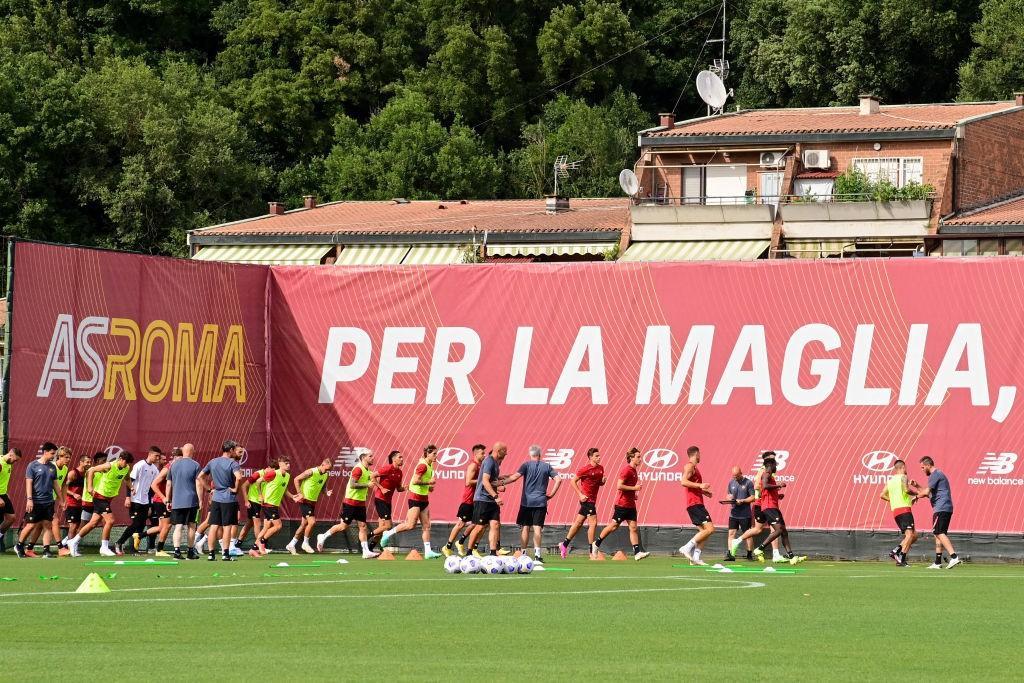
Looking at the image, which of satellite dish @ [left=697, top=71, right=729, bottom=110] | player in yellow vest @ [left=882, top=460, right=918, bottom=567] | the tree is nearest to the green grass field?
player in yellow vest @ [left=882, top=460, right=918, bottom=567]

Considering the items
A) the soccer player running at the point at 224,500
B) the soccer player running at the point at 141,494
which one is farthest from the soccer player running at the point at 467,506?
the soccer player running at the point at 141,494

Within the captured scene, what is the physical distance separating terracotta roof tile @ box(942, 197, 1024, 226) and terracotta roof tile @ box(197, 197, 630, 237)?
10967 mm

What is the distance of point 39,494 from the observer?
27031 mm

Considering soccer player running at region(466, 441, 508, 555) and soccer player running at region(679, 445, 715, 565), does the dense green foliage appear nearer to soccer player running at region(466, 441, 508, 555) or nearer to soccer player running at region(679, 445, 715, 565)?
soccer player running at region(466, 441, 508, 555)

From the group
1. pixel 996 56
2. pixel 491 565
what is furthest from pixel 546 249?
pixel 491 565

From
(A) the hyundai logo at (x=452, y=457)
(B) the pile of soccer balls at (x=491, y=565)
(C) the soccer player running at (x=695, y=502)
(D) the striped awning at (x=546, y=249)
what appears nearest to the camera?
(B) the pile of soccer balls at (x=491, y=565)

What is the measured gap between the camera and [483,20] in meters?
80.4

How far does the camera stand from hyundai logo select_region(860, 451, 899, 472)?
28.3 m

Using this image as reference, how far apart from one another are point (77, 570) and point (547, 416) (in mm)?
10074

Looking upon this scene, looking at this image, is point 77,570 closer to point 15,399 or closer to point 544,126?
point 15,399

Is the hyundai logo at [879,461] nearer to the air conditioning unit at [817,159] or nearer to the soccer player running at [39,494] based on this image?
the soccer player running at [39,494]

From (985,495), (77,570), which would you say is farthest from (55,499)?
(985,495)

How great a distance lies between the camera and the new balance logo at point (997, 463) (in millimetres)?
27688

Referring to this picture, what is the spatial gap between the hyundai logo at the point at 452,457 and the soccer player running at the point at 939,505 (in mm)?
8354
